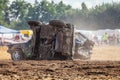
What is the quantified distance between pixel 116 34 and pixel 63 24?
1613 inches

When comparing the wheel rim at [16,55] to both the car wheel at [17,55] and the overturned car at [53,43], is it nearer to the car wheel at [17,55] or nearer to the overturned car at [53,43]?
the car wheel at [17,55]

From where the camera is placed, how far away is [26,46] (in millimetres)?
21719

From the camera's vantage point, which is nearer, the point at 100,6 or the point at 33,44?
the point at 33,44

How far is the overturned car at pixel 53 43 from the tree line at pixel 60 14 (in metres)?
72.8

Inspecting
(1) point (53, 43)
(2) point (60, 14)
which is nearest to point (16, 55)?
(1) point (53, 43)

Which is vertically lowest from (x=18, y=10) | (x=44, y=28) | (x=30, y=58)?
(x=30, y=58)

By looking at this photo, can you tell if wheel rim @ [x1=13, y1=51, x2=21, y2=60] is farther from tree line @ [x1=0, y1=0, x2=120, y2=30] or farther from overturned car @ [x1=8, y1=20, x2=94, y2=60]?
tree line @ [x1=0, y1=0, x2=120, y2=30]

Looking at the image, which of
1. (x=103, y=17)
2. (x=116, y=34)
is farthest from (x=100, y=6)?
(x=116, y=34)

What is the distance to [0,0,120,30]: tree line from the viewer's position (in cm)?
10288

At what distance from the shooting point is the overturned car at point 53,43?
20.0 metres

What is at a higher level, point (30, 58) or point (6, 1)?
point (6, 1)

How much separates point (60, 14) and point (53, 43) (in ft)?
371

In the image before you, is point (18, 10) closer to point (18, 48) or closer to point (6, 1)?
point (6, 1)

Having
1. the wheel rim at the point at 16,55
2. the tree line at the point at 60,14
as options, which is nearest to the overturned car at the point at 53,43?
the wheel rim at the point at 16,55
